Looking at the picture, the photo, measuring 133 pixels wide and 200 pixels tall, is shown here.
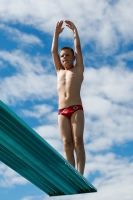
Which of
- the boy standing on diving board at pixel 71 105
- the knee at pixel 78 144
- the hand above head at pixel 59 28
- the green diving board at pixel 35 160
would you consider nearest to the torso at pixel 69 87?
the boy standing on diving board at pixel 71 105

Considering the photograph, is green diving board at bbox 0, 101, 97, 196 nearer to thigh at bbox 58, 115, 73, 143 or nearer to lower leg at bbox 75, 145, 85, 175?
lower leg at bbox 75, 145, 85, 175

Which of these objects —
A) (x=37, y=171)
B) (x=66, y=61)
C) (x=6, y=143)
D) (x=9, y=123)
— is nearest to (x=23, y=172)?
(x=37, y=171)

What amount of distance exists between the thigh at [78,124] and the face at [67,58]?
3.55ft

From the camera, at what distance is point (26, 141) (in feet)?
18.0

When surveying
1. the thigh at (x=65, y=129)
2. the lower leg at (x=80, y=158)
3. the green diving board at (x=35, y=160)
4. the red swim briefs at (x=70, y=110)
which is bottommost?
the green diving board at (x=35, y=160)

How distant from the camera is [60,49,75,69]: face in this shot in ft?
25.1

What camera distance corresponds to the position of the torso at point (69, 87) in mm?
7305

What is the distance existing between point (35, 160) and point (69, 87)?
1836 mm

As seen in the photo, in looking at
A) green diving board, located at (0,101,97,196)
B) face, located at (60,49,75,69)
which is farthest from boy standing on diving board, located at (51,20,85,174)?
green diving board, located at (0,101,97,196)

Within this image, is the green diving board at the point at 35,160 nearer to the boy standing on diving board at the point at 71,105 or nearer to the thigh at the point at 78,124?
the boy standing on diving board at the point at 71,105

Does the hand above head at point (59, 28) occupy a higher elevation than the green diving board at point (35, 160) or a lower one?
higher

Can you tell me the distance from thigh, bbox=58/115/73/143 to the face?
1.13 metres

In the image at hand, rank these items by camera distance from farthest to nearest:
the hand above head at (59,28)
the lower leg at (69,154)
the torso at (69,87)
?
the hand above head at (59,28), the torso at (69,87), the lower leg at (69,154)

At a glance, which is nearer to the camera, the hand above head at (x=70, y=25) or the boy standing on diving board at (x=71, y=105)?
the boy standing on diving board at (x=71, y=105)
